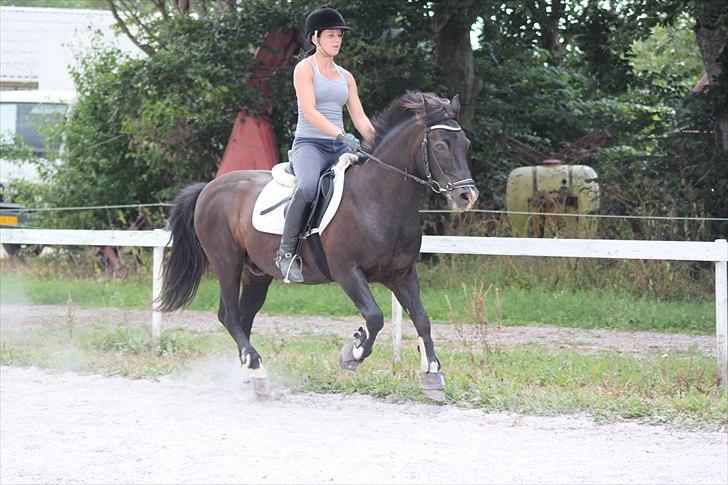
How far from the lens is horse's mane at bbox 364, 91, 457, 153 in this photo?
7668 millimetres

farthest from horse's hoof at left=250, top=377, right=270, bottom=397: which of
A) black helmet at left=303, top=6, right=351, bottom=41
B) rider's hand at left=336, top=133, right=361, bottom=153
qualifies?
black helmet at left=303, top=6, right=351, bottom=41

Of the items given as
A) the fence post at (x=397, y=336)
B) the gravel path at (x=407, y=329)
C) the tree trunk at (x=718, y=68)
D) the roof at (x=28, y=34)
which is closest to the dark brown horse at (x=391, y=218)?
the fence post at (x=397, y=336)

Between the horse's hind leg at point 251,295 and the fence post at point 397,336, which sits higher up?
the horse's hind leg at point 251,295

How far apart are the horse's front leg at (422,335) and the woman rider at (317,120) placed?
0.90 meters

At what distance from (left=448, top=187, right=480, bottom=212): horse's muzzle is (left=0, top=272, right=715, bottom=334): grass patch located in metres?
3.52

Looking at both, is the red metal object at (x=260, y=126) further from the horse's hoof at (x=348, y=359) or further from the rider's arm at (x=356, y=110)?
the horse's hoof at (x=348, y=359)

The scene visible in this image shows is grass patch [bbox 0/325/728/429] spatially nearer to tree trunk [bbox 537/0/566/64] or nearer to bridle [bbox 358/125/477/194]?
bridle [bbox 358/125/477/194]

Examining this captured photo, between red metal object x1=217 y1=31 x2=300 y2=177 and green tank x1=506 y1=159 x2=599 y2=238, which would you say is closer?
green tank x1=506 y1=159 x2=599 y2=238

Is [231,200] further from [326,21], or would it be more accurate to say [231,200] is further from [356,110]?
[326,21]

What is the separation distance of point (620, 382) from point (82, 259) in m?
11.5

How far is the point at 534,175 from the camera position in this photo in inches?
645

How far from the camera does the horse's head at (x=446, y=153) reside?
731 centimetres

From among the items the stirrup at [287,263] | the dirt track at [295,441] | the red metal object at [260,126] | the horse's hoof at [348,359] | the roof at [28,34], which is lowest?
the dirt track at [295,441]

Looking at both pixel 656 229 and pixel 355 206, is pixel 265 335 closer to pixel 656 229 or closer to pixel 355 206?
pixel 355 206
